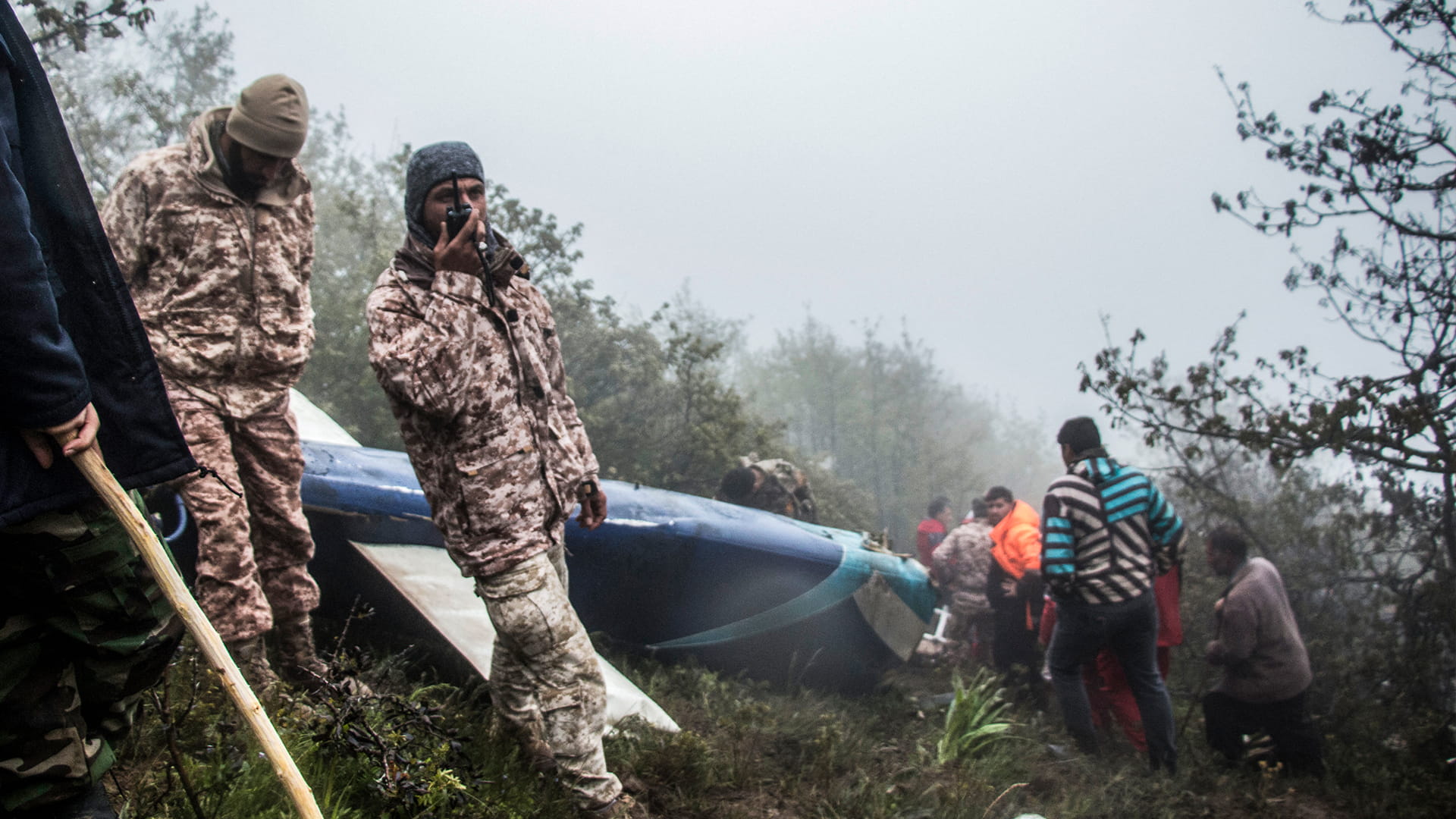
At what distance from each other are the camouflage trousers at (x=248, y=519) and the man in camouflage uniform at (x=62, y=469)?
4.03 ft

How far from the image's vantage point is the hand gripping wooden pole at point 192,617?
1337 mm

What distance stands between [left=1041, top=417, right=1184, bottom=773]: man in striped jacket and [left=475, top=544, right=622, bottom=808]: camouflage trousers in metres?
3.22

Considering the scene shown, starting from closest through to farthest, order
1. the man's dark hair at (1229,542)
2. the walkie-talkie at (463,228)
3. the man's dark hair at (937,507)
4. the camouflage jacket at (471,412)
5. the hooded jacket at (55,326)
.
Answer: the hooded jacket at (55,326)
the camouflage jacket at (471,412)
the walkie-talkie at (463,228)
the man's dark hair at (1229,542)
the man's dark hair at (937,507)

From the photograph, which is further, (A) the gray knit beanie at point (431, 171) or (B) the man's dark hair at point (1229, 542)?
(B) the man's dark hair at point (1229, 542)

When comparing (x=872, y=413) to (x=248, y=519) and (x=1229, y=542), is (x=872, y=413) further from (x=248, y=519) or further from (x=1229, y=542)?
(x=248, y=519)

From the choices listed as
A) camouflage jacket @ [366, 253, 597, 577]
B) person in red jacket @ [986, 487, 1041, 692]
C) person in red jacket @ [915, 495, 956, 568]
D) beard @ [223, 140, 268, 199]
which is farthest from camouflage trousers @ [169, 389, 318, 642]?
person in red jacket @ [915, 495, 956, 568]

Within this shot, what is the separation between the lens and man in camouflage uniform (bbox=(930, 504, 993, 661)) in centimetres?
827

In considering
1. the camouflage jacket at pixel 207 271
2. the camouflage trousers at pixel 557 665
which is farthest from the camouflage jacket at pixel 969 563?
the camouflage jacket at pixel 207 271

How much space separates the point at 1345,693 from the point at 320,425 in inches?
280

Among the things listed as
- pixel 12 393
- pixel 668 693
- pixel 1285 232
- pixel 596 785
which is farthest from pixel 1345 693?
pixel 12 393

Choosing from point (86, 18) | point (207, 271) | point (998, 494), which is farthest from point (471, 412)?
point (998, 494)

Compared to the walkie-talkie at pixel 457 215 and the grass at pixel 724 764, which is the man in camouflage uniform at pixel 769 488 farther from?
the walkie-talkie at pixel 457 215

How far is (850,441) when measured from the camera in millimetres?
31203

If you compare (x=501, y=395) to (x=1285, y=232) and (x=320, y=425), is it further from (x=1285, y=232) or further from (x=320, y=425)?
(x=1285, y=232)
